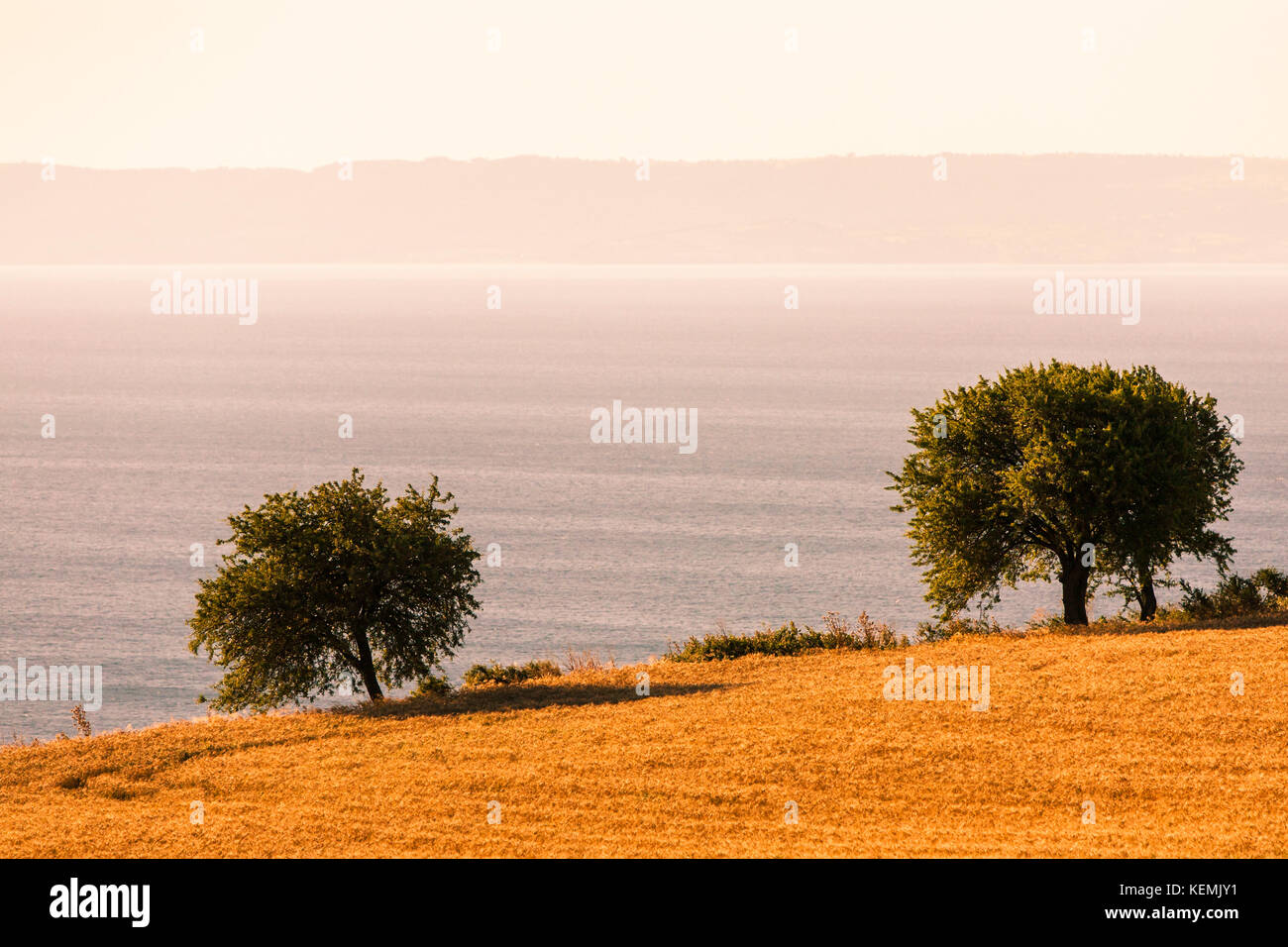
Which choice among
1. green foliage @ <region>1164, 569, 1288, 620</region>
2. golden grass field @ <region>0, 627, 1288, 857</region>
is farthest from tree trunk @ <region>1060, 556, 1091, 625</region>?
golden grass field @ <region>0, 627, 1288, 857</region>

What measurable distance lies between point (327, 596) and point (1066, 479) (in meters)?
20.1

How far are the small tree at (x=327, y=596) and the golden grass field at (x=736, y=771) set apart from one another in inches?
91.0

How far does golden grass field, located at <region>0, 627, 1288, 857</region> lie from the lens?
1886 centimetres

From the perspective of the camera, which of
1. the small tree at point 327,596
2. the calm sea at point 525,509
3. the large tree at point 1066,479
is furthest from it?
the calm sea at point 525,509

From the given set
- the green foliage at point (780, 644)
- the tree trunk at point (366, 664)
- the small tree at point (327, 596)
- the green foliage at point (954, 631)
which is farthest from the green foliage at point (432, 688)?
the green foliage at point (954, 631)

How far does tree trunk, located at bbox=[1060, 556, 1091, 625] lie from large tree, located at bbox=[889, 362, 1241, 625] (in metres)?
0.04

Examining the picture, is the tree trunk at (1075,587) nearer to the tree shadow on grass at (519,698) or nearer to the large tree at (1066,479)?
the large tree at (1066,479)

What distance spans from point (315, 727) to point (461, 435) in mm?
127325

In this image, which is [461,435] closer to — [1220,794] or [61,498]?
[61,498]

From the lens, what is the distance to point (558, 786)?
21.8m

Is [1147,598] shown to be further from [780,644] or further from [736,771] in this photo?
[736,771]

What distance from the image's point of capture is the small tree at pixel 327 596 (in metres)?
31.5

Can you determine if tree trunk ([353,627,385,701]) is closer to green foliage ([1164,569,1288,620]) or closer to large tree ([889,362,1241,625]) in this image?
large tree ([889,362,1241,625])
